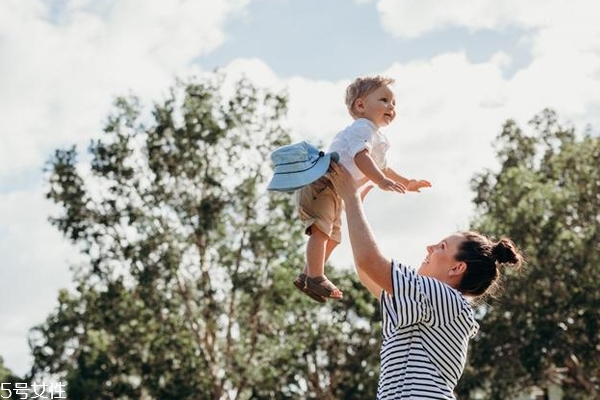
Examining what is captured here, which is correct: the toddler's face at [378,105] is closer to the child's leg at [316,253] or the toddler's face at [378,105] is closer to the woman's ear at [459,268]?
the child's leg at [316,253]

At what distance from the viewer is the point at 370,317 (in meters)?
34.2

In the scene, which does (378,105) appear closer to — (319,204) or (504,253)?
(319,204)

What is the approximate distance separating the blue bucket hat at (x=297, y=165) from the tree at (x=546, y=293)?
25721mm

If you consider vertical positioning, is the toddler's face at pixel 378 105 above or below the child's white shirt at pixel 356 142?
above

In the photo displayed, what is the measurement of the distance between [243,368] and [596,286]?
10.4m

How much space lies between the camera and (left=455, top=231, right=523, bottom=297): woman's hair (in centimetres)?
439

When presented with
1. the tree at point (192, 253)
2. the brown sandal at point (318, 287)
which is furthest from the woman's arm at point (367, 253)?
the tree at point (192, 253)

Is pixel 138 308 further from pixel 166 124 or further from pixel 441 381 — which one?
pixel 441 381

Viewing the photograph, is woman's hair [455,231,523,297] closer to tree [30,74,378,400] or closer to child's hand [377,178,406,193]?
child's hand [377,178,406,193]

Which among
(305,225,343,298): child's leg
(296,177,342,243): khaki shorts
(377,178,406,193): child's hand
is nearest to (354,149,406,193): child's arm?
(377,178,406,193): child's hand

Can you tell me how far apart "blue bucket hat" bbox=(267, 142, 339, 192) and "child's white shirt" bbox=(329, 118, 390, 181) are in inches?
3.6

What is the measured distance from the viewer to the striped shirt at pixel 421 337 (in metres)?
4.14

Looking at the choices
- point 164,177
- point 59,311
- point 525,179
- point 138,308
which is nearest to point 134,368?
point 138,308

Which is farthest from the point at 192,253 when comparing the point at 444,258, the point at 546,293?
the point at 444,258
